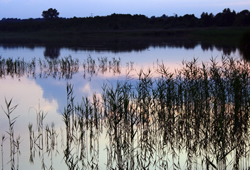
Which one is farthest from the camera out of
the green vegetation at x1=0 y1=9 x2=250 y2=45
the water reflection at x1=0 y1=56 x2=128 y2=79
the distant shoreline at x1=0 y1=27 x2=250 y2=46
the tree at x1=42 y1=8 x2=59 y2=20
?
the tree at x1=42 y1=8 x2=59 y2=20

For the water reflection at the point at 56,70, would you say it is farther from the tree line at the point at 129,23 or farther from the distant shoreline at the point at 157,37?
the tree line at the point at 129,23

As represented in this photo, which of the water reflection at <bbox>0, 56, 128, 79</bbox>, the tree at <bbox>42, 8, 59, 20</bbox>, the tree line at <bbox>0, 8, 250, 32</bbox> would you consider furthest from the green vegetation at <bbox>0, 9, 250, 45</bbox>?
the water reflection at <bbox>0, 56, 128, 79</bbox>

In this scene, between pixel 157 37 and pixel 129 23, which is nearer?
pixel 157 37

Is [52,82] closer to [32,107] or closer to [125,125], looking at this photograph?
[32,107]

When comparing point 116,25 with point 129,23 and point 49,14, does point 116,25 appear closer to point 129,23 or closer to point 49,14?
point 129,23

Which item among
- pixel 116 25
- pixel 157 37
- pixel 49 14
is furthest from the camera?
pixel 49 14

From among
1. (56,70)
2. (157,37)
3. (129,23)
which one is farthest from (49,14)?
(56,70)

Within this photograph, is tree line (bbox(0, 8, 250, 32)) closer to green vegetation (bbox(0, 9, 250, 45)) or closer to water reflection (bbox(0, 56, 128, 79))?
green vegetation (bbox(0, 9, 250, 45))

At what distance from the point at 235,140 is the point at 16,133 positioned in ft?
13.1

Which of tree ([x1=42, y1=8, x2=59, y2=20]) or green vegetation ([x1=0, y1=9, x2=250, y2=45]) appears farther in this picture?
tree ([x1=42, y1=8, x2=59, y2=20])

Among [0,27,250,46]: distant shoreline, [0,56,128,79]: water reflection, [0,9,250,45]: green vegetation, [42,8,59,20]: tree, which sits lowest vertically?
[0,56,128,79]: water reflection

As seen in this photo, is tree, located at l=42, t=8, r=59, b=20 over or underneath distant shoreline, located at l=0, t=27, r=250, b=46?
over

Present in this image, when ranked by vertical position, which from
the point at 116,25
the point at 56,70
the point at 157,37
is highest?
the point at 116,25

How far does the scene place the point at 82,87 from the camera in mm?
11094
